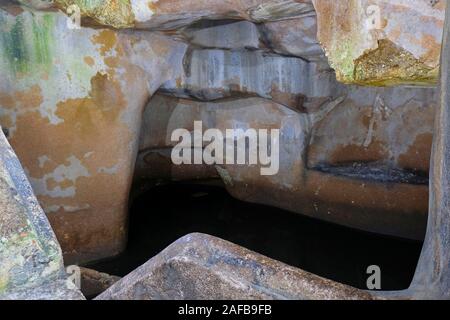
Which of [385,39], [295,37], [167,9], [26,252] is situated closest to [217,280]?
[26,252]

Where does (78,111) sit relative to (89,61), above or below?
below

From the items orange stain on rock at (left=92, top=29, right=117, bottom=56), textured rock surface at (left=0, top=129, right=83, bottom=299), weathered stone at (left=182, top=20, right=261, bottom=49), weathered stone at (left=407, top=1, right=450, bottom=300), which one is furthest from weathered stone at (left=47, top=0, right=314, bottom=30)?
textured rock surface at (left=0, top=129, right=83, bottom=299)

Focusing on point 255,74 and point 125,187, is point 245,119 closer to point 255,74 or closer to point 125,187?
point 255,74

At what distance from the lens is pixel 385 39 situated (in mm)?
2850

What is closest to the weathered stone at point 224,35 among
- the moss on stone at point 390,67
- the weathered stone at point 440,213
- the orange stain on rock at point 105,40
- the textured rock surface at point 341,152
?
the orange stain on rock at point 105,40

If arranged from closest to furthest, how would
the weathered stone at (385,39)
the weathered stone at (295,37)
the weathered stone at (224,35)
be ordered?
1. the weathered stone at (385,39)
2. the weathered stone at (295,37)
3. the weathered stone at (224,35)

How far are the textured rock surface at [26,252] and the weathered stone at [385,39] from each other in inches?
69.3

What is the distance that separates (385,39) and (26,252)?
1933mm

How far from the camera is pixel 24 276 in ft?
7.07

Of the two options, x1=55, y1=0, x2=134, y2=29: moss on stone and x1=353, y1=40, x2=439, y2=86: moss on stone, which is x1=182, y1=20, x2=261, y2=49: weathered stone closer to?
x1=55, y1=0, x2=134, y2=29: moss on stone

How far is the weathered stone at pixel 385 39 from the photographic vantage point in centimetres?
280

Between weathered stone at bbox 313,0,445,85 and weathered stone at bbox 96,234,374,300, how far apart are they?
1.25 m

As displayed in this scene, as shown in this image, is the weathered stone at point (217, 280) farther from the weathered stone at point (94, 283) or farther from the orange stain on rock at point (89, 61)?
the orange stain on rock at point (89, 61)

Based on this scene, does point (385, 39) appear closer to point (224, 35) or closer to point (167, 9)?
point (167, 9)
